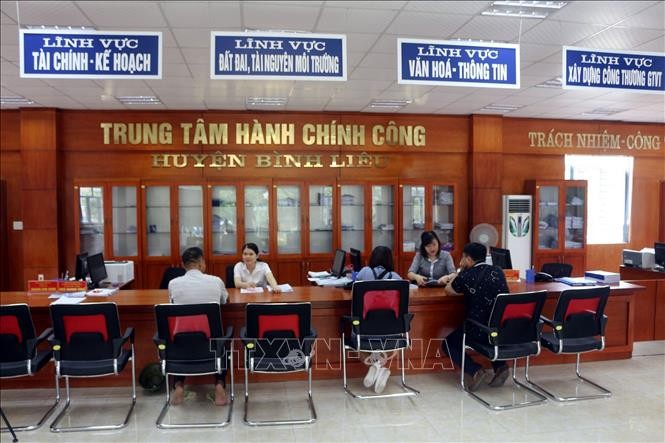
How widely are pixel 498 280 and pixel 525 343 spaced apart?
0.50 meters

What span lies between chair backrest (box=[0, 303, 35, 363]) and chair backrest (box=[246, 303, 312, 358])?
1460 millimetres

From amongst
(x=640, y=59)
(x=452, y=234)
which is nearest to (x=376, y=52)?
(x=640, y=59)

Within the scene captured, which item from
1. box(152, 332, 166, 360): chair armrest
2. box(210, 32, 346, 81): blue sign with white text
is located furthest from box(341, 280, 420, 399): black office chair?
box(210, 32, 346, 81): blue sign with white text

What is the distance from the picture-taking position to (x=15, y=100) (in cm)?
615

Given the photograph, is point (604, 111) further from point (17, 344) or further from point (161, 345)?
point (17, 344)

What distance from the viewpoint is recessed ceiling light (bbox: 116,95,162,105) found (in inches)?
239

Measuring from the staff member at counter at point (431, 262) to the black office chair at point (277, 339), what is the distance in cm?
166

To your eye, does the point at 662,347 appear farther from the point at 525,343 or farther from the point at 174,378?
the point at 174,378

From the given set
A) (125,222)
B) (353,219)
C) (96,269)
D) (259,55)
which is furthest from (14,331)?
(353,219)

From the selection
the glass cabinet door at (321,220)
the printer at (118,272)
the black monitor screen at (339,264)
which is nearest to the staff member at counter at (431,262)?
the black monitor screen at (339,264)

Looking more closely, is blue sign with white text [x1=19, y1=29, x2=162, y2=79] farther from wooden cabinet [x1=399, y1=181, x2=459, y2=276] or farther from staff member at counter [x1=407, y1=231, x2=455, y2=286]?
wooden cabinet [x1=399, y1=181, x2=459, y2=276]

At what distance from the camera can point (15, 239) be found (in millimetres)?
7070

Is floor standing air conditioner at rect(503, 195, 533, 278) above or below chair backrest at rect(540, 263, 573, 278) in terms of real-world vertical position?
above

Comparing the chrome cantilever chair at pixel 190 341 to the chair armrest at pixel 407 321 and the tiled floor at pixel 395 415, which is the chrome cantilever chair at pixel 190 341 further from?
the chair armrest at pixel 407 321
